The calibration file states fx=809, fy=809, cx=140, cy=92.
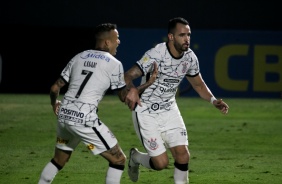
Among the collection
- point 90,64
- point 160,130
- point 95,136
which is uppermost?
point 90,64

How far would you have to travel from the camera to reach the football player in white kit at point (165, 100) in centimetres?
948

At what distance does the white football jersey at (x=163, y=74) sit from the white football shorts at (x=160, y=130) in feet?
0.29

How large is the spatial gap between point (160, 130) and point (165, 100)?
367 mm

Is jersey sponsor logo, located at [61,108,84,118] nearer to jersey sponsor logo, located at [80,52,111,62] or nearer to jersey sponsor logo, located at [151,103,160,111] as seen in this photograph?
jersey sponsor logo, located at [80,52,111,62]

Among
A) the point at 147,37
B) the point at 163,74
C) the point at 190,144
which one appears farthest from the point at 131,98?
the point at 147,37

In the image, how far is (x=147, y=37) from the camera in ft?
84.8

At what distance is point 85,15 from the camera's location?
88.7 ft

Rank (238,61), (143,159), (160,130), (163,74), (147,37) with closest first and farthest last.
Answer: (163,74) → (160,130) → (143,159) → (238,61) → (147,37)

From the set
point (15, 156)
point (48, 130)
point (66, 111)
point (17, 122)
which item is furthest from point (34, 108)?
point (66, 111)

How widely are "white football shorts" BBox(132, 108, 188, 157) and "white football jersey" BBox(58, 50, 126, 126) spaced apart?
130 cm

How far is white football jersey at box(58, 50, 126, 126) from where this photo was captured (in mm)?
8414

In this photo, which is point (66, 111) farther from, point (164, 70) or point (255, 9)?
point (255, 9)

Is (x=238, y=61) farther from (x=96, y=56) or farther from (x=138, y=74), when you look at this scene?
(x=96, y=56)

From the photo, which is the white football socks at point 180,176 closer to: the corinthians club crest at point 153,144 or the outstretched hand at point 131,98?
the corinthians club crest at point 153,144
